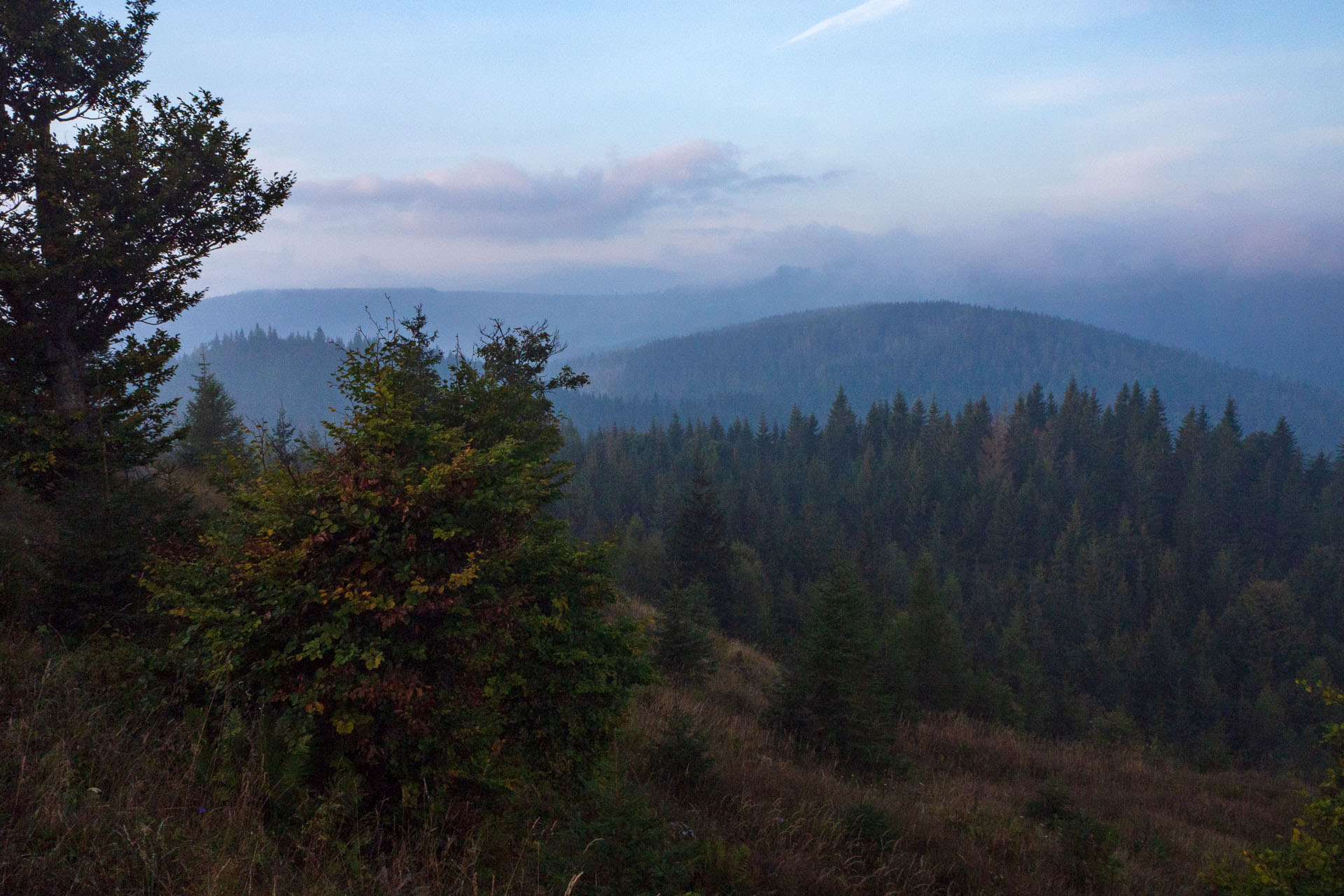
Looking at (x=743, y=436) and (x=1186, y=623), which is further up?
(x=743, y=436)

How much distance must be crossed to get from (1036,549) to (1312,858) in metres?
100

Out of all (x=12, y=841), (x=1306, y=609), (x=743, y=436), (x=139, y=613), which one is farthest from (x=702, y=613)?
(x=743, y=436)

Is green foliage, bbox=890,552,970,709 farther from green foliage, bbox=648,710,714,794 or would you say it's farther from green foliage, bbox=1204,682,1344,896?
green foliage, bbox=648,710,714,794

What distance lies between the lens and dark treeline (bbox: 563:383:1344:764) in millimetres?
40906

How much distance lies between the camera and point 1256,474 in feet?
331

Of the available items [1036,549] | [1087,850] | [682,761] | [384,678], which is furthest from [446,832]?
[1036,549]

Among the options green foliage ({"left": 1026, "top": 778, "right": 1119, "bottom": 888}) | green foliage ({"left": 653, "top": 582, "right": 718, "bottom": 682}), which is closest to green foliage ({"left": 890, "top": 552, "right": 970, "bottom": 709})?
green foliage ({"left": 653, "top": 582, "right": 718, "bottom": 682})

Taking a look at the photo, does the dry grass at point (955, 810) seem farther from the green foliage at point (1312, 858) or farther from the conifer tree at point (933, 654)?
the conifer tree at point (933, 654)

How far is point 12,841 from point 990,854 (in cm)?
731

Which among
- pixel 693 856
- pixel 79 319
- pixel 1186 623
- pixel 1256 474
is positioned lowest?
pixel 1186 623

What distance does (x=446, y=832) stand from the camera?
13.0ft

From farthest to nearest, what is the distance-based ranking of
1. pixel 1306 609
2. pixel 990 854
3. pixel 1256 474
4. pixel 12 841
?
pixel 1256 474 → pixel 1306 609 → pixel 990 854 → pixel 12 841

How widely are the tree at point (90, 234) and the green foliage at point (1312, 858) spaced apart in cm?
1282

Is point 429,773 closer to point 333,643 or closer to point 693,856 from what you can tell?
point 333,643
